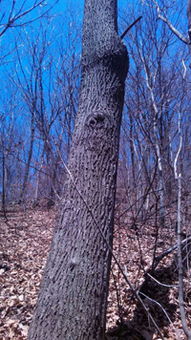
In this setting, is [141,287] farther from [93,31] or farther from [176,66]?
[176,66]

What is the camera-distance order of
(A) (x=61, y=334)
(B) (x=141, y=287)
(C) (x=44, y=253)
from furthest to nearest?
(C) (x=44, y=253) < (B) (x=141, y=287) < (A) (x=61, y=334)

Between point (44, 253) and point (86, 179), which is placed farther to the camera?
point (44, 253)

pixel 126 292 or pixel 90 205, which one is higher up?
pixel 90 205

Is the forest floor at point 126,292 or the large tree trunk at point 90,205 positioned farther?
the forest floor at point 126,292

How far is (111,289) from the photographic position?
8.92 ft

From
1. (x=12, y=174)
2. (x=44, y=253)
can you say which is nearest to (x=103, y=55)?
(x=44, y=253)

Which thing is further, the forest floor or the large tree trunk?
the forest floor

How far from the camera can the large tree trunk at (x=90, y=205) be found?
1356 millimetres

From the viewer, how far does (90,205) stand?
157 cm

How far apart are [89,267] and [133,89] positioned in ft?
23.9

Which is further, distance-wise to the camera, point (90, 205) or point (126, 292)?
point (126, 292)

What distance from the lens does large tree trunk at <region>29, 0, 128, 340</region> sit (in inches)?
53.4

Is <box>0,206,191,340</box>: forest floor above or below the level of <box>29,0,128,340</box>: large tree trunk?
below

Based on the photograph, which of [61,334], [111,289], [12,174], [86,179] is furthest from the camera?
[12,174]
